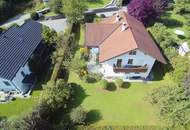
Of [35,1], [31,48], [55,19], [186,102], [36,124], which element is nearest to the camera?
[36,124]

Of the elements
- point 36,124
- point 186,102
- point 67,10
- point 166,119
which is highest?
point 67,10

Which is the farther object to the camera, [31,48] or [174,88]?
[31,48]

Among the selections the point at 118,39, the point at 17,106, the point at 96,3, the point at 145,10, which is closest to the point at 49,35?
the point at 118,39

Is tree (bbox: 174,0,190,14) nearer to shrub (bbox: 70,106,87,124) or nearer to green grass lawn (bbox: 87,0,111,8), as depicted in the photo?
green grass lawn (bbox: 87,0,111,8)

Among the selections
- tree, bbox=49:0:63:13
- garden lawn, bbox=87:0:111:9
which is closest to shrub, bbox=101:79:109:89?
tree, bbox=49:0:63:13

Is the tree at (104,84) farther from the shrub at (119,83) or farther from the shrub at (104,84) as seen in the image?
the shrub at (119,83)

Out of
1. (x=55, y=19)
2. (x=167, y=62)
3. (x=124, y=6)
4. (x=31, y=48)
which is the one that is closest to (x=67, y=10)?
(x=55, y=19)

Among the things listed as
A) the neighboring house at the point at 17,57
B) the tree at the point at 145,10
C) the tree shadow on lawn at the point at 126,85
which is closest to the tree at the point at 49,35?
the neighboring house at the point at 17,57

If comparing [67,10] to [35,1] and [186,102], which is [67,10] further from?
[186,102]
